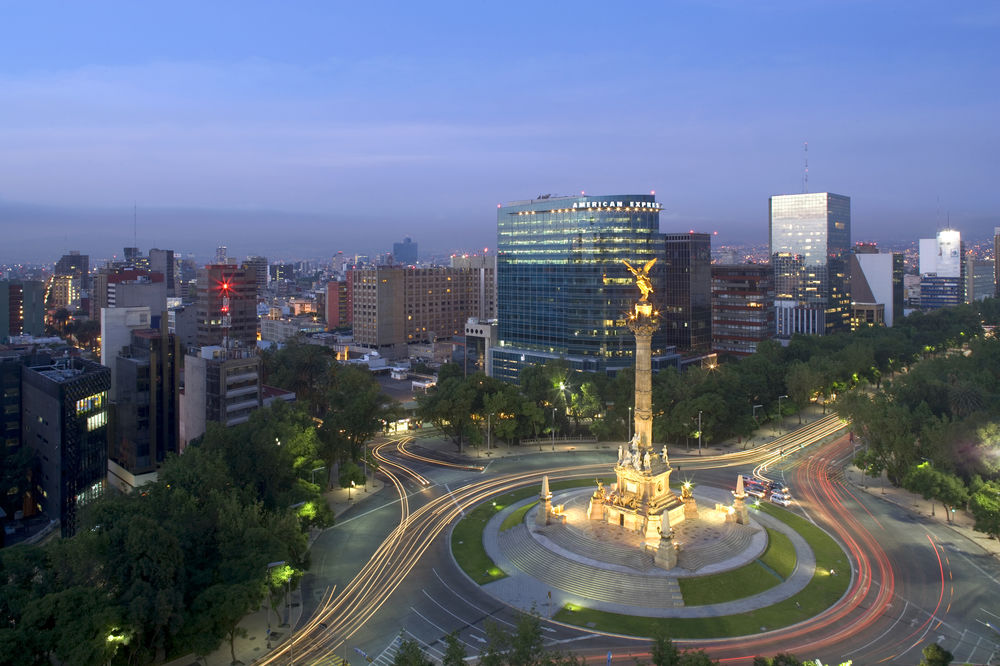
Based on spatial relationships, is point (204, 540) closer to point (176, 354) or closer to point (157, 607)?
point (157, 607)

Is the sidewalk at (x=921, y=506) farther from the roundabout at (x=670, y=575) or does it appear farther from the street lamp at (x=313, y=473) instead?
the street lamp at (x=313, y=473)

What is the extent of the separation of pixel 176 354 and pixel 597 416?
187 feet

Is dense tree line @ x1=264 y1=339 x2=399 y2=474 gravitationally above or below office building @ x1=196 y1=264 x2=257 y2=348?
below

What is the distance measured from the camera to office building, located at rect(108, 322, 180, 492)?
87688 mm

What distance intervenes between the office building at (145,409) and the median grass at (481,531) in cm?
4611

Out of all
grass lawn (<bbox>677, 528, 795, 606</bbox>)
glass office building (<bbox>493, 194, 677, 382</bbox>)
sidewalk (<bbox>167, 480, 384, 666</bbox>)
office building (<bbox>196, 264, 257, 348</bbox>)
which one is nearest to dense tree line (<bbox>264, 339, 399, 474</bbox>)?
sidewalk (<bbox>167, 480, 384, 666</bbox>)

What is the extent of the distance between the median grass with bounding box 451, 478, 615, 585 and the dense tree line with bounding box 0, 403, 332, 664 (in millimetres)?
12436

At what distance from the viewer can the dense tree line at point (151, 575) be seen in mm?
35688

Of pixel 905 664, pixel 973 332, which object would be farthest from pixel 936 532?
pixel 973 332

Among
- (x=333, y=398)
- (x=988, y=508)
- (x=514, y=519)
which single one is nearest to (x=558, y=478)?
(x=514, y=519)

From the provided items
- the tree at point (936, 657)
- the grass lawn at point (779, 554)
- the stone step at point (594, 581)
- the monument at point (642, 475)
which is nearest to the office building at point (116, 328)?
the stone step at point (594, 581)

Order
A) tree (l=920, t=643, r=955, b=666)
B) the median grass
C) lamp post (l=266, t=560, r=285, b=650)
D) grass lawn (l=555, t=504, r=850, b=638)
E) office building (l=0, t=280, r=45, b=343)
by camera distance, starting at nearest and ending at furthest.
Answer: tree (l=920, t=643, r=955, b=666) < lamp post (l=266, t=560, r=285, b=650) < grass lawn (l=555, t=504, r=850, b=638) < the median grass < office building (l=0, t=280, r=45, b=343)

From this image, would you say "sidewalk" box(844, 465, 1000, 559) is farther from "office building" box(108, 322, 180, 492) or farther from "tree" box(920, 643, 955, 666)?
"office building" box(108, 322, 180, 492)

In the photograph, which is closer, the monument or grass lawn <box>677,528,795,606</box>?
grass lawn <box>677,528,795,606</box>
